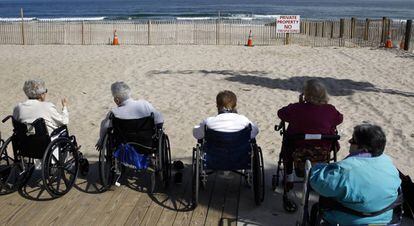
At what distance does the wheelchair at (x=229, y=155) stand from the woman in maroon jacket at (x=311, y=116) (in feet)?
1.02

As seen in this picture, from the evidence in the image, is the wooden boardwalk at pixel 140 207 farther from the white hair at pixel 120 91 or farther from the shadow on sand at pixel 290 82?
the shadow on sand at pixel 290 82

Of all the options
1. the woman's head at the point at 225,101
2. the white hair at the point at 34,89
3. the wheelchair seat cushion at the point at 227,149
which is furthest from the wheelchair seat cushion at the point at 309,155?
the white hair at the point at 34,89

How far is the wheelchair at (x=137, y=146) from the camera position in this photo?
171 inches

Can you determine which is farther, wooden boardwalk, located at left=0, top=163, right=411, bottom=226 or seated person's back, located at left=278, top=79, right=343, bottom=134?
seated person's back, located at left=278, top=79, right=343, bottom=134

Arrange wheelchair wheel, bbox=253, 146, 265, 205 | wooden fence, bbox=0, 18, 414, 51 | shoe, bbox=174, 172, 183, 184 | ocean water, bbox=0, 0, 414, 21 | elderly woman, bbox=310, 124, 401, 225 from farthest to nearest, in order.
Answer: ocean water, bbox=0, 0, 414, 21 < wooden fence, bbox=0, 18, 414, 51 < shoe, bbox=174, 172, 183, 184 < wheelchair wheel, bbox=253, 146, 265, 205 < elderly woman, bbox=310, 124, 401, 225

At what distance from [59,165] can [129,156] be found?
652mm

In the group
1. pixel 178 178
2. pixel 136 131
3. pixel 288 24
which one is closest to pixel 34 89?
pixel 136 131

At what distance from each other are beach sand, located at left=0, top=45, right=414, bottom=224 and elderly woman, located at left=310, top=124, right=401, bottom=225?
2.54 meters

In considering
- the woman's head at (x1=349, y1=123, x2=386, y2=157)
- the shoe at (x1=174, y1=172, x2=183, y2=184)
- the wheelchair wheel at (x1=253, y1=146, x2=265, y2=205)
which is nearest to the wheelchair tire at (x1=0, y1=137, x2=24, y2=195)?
the shoe at (x1=174, y1=172, x2=183, y2=184)

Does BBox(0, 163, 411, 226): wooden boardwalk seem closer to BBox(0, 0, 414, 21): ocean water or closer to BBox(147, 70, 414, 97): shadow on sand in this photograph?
BBox(147, 70, 414, 97): shadow on sand

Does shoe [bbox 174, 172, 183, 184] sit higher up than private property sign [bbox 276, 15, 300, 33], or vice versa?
private property sign [bbox 276, 15, 300, 33]

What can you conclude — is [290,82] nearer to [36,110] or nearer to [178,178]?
[178,178]

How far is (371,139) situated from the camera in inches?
109

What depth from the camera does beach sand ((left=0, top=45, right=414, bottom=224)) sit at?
24.2ft
